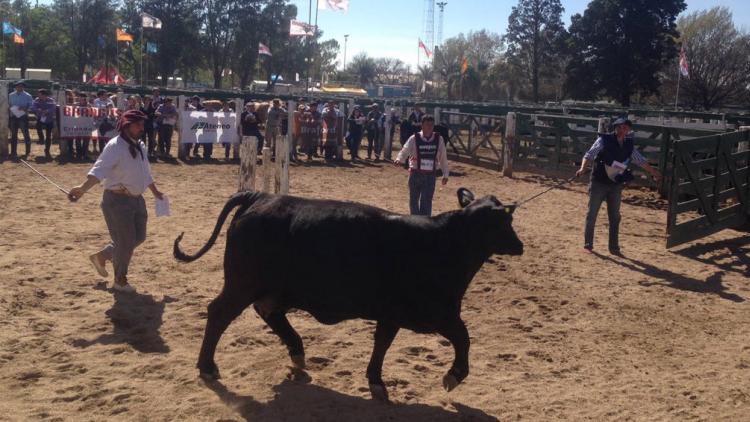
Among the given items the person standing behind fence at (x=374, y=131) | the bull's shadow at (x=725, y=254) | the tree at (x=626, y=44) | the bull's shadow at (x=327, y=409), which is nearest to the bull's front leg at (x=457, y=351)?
the bull's shadow at (x=327, y=409)

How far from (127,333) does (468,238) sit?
9.83 feet

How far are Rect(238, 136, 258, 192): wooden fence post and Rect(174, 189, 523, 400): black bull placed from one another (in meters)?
4.25

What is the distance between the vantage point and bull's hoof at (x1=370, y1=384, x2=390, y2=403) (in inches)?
198

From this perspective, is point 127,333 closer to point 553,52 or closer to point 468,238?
point 468,238

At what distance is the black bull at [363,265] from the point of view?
4.97 m

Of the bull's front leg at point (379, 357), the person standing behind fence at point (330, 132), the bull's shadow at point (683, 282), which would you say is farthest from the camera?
the person standing behind fence at point (330, 132)

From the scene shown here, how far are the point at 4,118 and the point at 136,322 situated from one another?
13627mm

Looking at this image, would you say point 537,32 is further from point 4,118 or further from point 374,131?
point 4,118

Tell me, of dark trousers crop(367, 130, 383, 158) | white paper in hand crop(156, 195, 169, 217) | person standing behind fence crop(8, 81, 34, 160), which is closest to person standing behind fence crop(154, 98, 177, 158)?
person standing behind fence crop(8, 81, 34, 160)

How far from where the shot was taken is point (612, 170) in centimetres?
989

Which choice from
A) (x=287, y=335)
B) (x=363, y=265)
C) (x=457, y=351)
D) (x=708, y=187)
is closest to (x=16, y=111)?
(x=287, y=335)

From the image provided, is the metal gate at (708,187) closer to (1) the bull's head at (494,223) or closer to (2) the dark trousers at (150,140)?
(1) the bull's head at (494,223)

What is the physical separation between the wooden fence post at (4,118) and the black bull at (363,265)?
48.6 ft

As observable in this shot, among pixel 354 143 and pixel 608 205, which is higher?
pixel 354 143
